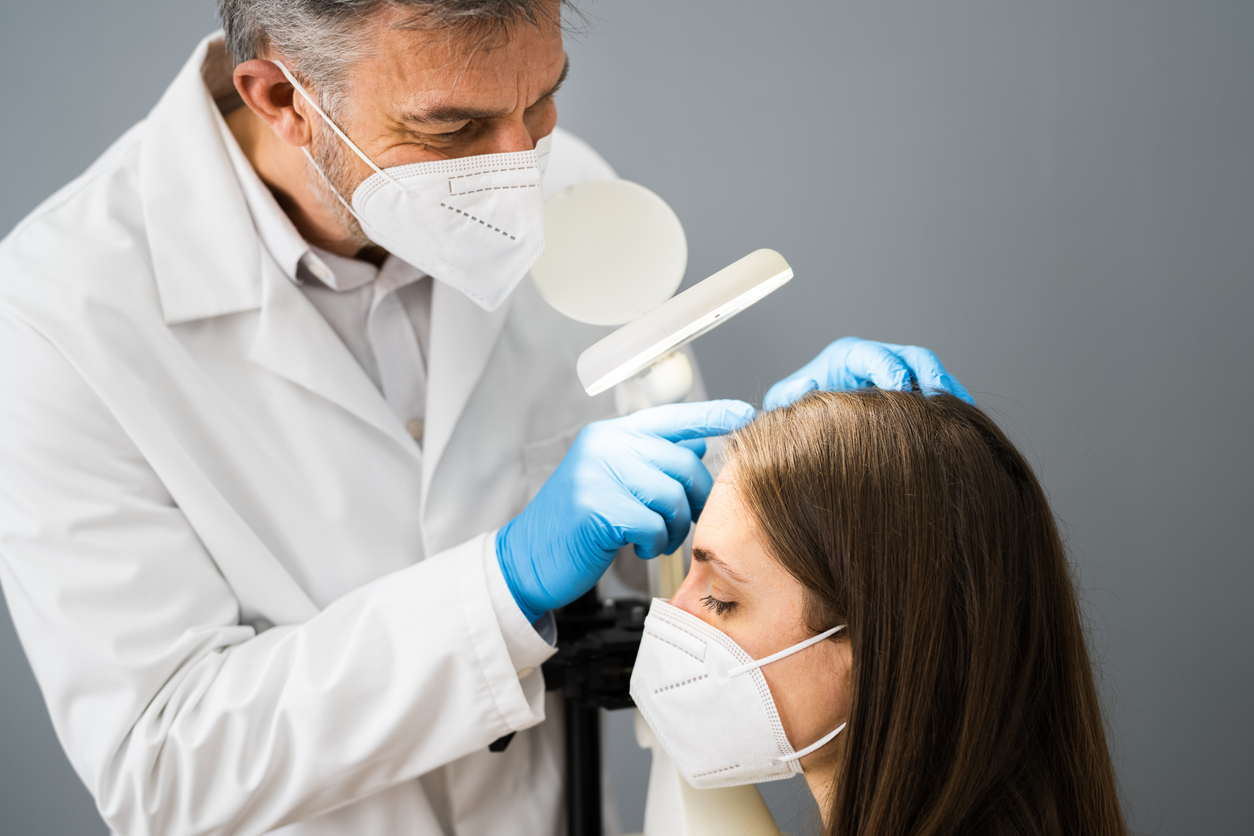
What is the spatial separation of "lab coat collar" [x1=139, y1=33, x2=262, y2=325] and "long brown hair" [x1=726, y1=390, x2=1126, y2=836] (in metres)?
0.79

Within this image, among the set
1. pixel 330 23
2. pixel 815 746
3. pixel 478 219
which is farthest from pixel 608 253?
pixel 815 746

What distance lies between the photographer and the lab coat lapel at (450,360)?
1304mm

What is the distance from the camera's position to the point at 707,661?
3.37 feet

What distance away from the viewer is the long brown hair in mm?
919

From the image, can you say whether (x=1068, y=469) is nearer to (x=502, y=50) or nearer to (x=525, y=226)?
(x=525, y=226)

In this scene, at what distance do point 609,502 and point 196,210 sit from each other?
744mm

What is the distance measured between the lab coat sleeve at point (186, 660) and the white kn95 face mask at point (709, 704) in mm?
151

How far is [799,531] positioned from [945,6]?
4.10 feet

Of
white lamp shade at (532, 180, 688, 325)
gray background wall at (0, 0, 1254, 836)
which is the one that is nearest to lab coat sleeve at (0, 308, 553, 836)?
white lamp shade at (532, 180, 688, 325)

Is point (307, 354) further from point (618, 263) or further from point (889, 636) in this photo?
point (889, 636)

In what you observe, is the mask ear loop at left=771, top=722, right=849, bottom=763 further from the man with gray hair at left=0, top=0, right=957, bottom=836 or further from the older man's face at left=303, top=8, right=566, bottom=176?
the older man's face at left=303, top=8, right=566, bottom=176

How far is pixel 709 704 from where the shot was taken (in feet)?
3.36

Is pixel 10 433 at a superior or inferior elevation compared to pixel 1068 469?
superior

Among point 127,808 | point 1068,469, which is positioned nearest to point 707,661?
point 127,808
